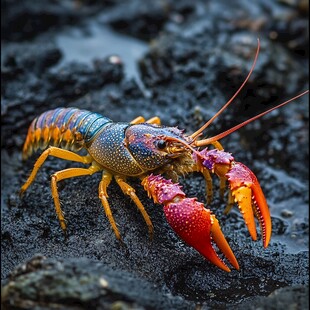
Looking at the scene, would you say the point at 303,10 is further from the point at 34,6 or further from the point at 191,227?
the point at 191,227

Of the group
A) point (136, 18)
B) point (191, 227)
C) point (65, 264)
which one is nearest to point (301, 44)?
point (136, 18)

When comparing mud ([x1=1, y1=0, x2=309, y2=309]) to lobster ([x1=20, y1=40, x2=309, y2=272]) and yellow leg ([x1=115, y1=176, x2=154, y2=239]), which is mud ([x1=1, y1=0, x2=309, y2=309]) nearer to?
yellow leg ([x1=115, y1=176, x2=154, y2=239])

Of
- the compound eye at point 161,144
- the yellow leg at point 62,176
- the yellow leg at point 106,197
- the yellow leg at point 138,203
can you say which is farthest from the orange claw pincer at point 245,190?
the yellow leg at point 62,176

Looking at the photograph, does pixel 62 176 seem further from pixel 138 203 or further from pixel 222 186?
pixel 222 186

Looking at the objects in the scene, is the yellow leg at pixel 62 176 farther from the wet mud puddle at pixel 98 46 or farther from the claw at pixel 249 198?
the wet mud puddle at pixel 98 46

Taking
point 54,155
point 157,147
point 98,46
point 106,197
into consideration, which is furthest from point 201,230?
point 98,46

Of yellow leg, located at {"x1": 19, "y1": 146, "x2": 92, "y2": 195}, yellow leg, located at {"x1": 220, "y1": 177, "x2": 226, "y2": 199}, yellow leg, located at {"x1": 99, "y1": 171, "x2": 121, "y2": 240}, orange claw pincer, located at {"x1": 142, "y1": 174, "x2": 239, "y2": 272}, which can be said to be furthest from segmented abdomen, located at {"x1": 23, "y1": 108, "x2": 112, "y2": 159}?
orange claw pincer, located at {"x1": 142, "y1": 174, "x2": 239, "y2": 272}
